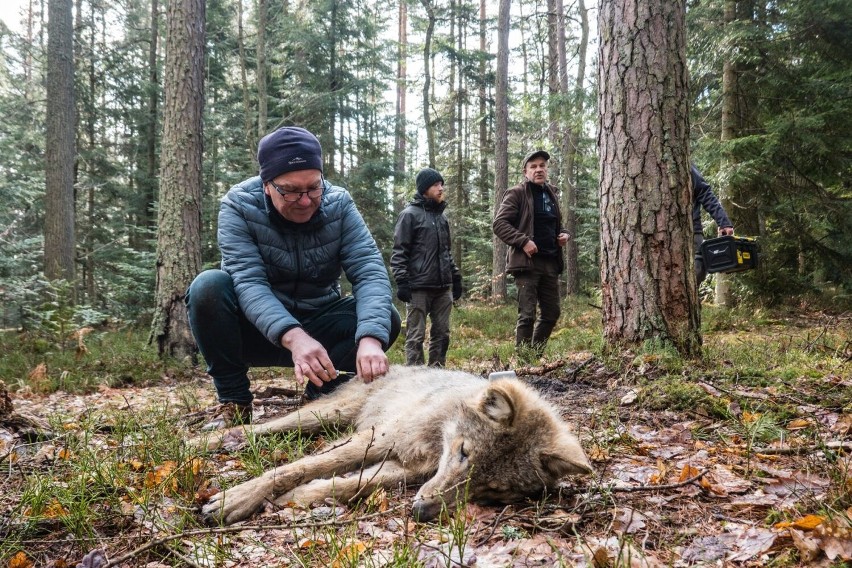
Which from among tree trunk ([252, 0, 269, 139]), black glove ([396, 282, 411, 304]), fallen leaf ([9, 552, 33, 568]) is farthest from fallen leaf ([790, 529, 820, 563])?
tree trunk ([252, 0, 269, 139])

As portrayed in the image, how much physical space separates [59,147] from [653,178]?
14071 mm

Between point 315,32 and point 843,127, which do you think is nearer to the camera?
point 843,127

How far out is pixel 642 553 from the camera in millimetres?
1884

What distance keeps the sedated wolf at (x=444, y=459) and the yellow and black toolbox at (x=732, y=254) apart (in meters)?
5.17

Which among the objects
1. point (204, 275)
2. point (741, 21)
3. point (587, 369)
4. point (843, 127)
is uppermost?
point (741, 21)

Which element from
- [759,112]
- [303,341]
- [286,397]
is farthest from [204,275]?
[759,112]

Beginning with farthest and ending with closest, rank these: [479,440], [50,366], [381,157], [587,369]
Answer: [381,157] → [50,366] → [587,369] → [479,440]

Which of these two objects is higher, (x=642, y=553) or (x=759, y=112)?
(x=759, y=112)

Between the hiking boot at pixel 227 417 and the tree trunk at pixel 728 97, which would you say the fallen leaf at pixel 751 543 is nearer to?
the hiking boot at pixel 227 417

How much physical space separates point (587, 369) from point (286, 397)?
319cm

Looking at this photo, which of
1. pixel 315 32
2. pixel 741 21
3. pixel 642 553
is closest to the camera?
pixel 642 553

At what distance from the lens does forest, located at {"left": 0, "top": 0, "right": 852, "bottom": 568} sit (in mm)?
2262

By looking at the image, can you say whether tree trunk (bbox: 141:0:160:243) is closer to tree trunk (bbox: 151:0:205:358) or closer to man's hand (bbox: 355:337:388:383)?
tree trunk (bbox: 151:0:205:358)

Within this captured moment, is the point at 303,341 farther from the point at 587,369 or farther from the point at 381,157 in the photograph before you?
the point at 381,157
